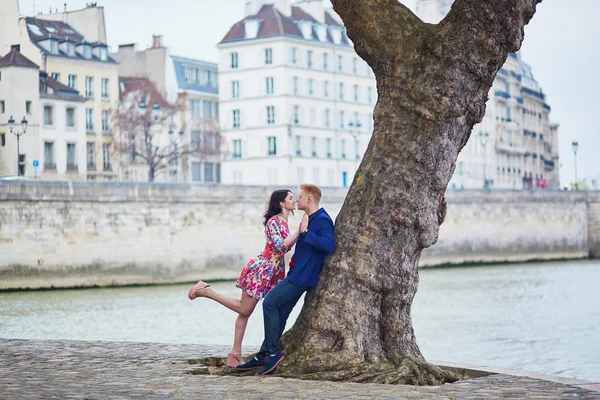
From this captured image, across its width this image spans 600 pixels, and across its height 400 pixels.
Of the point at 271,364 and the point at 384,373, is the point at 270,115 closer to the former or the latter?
the point at 271,364

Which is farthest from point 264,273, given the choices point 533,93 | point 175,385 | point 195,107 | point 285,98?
point 533,93

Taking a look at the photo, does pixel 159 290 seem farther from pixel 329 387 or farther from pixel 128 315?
pixel 329 387

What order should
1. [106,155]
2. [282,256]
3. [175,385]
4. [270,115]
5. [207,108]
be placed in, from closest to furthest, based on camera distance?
[175,385] → [282,256] → [106,155] → [270,115] → [207,108]

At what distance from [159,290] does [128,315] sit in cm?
1092

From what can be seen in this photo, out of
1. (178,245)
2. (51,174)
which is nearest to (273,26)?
(51,174)

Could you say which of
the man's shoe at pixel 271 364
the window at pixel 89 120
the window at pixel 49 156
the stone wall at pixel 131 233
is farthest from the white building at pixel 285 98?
the man's shoe at pixel 271 364

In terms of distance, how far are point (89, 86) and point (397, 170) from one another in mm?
61307

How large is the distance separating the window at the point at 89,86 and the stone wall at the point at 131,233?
21129 millimetres

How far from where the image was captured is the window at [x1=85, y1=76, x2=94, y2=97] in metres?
70.8

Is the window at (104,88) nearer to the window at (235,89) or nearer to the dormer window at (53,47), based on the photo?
the dormer window at (53,47)

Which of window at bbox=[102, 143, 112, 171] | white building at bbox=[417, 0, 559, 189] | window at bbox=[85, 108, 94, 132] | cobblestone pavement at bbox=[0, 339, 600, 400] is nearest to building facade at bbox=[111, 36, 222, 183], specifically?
window at bbox=[102, 143, 112, 171]

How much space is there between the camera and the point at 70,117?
66.9 m

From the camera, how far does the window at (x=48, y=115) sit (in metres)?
64.8

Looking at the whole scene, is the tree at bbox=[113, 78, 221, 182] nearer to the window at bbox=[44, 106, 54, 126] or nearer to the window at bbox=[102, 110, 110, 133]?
the window at bbox=[102, 110, 110, 133]
